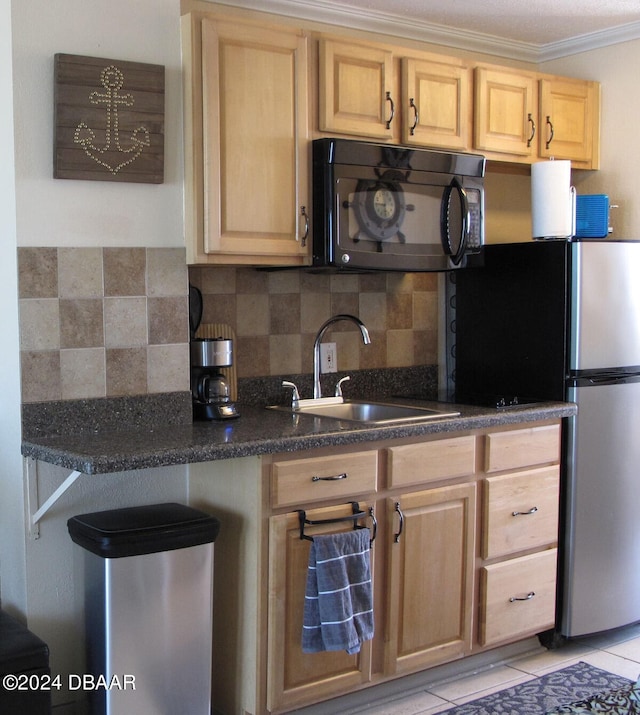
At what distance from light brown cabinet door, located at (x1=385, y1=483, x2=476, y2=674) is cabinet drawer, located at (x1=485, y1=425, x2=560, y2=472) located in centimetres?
14

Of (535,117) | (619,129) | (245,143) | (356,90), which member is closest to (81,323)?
(245,143)

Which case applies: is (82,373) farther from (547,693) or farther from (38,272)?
(547,693)

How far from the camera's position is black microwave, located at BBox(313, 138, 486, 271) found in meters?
3.10

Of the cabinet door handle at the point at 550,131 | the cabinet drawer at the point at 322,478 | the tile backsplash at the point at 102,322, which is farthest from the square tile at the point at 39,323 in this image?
the cabinet door handle at the point at 550,131

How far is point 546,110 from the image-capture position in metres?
3.78

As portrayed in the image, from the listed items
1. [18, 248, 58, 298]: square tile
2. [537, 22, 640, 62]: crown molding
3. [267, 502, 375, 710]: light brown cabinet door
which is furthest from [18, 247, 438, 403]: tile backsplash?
[537, 22, 640, 62]: crown molding

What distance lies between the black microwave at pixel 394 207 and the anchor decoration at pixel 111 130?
2.06 feet

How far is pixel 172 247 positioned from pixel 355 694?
1.50 meters

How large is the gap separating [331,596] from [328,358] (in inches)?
45.8

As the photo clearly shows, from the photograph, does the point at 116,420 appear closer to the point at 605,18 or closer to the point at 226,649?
the point at 226,649

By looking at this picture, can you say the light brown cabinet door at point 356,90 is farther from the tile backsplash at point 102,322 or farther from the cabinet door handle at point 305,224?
the tile backsplash at point 102,322

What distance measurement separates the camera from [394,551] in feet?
9.70

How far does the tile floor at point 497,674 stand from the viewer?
9.93ft

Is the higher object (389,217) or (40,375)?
(389,217)
